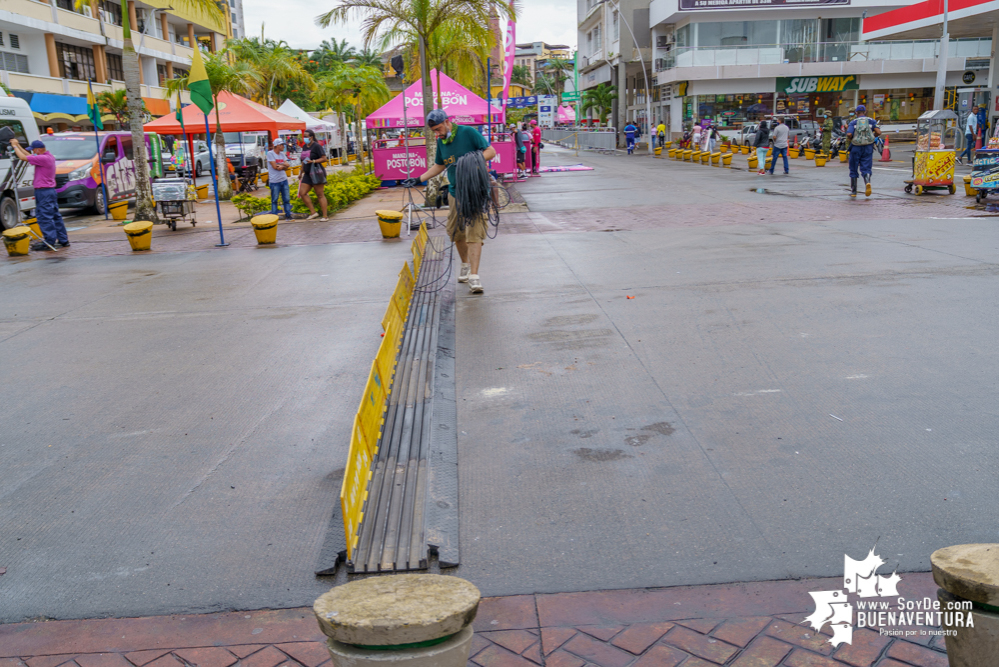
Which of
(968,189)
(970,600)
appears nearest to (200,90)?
(970,600)

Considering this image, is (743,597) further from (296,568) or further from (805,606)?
(296,568)

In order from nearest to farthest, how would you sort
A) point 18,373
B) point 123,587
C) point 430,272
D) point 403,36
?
point 123,587, point 18,373, point 430,272, point 403,36

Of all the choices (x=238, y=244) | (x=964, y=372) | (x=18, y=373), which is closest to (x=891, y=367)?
(x=964, y=372)

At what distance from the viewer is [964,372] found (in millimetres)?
5480

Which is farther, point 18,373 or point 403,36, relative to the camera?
point 403,36

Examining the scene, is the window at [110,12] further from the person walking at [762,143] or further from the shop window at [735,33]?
the person walking at [762,143]

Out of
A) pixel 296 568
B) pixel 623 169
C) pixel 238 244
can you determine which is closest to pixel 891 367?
pixel 296 568

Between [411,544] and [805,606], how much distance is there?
1576 millimetres

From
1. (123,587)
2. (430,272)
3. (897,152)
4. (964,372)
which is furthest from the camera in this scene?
(897,152)

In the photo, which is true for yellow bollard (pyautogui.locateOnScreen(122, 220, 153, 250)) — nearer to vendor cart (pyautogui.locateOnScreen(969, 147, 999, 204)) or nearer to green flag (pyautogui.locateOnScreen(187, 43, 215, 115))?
green flag (pyautogui.locateOnScreen(187, 43, 215, 115))

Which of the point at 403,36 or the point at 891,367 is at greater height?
the point at 403,36

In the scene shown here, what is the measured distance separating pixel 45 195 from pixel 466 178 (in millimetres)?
9178

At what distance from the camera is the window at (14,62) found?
34.4 m

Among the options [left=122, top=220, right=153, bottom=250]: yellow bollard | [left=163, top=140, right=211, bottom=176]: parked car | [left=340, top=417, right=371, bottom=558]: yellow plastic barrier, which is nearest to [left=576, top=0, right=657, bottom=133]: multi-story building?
[left=163, top=140, right=211, bottom=176]: parked car
